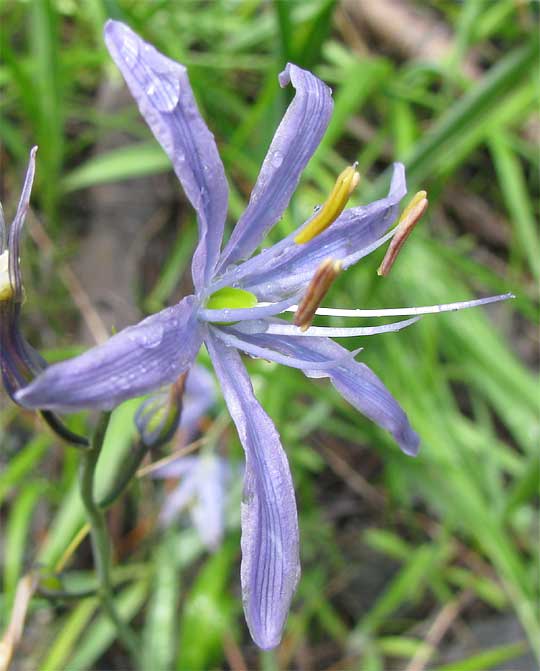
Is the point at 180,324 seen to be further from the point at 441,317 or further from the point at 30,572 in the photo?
the point at 441,317

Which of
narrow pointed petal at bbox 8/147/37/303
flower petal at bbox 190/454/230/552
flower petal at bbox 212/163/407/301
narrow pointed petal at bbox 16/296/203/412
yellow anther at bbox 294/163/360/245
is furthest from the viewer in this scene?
flower petal at bbox 190/454/230/552

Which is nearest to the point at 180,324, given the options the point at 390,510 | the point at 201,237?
the point at 201,237

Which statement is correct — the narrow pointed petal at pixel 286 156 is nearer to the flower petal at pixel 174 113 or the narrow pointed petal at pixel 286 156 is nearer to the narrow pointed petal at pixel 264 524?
the flower petal at pixel 174 113

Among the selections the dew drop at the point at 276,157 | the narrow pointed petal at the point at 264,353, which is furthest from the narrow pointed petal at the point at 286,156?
the narrow pointed petal at the point at 264,353

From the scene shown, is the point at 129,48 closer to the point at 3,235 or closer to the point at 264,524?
the point at 3,235

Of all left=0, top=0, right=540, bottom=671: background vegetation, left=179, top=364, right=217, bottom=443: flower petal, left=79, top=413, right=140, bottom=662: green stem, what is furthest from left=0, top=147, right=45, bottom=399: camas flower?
left=179, top=364, right=217, bottom=443: flower petal

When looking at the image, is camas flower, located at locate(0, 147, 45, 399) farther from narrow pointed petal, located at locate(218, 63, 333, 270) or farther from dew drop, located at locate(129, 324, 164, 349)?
narrow pointed petal, located at locate(218, 63, 333, 270)
